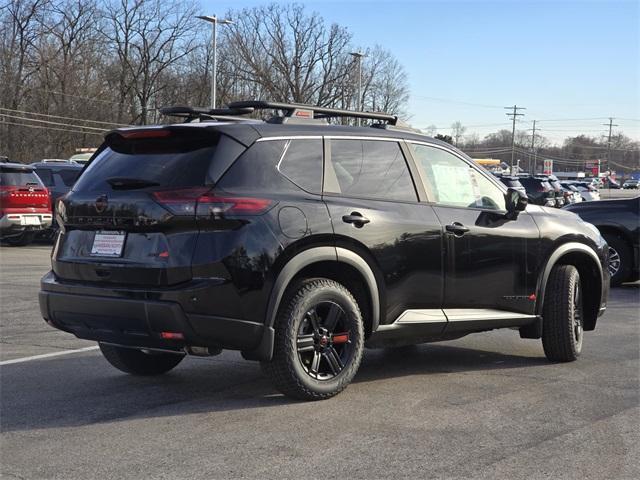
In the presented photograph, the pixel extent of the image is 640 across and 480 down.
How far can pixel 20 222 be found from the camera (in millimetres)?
18234

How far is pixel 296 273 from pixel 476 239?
171 cm

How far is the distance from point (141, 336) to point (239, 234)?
2.81 ft

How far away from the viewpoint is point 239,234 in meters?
5.14

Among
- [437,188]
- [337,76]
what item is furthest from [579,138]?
[437,188]

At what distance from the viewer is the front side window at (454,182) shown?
21.3 feet

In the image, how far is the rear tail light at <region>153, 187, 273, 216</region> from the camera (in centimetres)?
512

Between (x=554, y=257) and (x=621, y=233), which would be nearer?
(x=554, y=257)

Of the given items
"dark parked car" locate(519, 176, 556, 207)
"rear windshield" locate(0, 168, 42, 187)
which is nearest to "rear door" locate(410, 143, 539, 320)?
"rear windshield" locate(0, 168, 42, 187)

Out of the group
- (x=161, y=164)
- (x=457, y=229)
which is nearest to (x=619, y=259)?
(x=457, y=229)

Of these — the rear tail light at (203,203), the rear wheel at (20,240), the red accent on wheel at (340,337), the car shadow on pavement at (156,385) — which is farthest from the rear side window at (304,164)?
the rear wheel at (20,240)

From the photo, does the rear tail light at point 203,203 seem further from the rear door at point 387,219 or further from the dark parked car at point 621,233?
the dark parked car at point 621,233

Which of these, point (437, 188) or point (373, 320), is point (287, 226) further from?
point (437, 188)

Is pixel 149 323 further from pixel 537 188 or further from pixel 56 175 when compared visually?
pixel 537 188

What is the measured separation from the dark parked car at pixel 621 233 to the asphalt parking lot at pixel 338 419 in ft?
18.7
